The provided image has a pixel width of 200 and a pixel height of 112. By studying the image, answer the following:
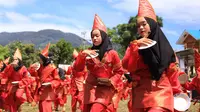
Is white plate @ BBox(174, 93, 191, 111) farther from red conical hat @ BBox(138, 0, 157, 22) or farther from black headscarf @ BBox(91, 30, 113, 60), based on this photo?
black headscarf @ BBox(91, 30, 113, 60)

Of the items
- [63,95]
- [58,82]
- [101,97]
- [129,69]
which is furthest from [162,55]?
[63,95]

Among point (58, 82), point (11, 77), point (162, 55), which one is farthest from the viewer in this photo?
point (11, 77)

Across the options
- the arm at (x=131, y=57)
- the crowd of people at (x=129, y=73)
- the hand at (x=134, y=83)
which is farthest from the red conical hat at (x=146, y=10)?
the hand at (x=134, y=83)

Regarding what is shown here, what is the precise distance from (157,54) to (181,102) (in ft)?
2.80

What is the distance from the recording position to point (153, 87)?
4508 mm

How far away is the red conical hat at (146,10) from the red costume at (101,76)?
150 centimetres

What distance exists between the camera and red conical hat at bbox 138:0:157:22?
15.4 feet

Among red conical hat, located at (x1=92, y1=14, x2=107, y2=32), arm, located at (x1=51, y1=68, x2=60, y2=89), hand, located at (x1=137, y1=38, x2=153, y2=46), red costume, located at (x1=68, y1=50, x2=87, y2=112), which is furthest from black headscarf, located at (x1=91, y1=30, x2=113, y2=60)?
red costume, located at (x1=68, y1=50, x2=87, y2=112)

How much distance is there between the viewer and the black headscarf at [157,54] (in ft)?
14.3

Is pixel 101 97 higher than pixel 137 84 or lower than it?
lower

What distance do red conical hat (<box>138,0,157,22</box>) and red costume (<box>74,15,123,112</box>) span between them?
150cm

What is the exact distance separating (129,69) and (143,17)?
2.18ft

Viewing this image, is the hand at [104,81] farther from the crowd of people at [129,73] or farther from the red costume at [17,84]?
the red costume at [17,84]

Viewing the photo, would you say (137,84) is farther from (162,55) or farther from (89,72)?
(89,72)
